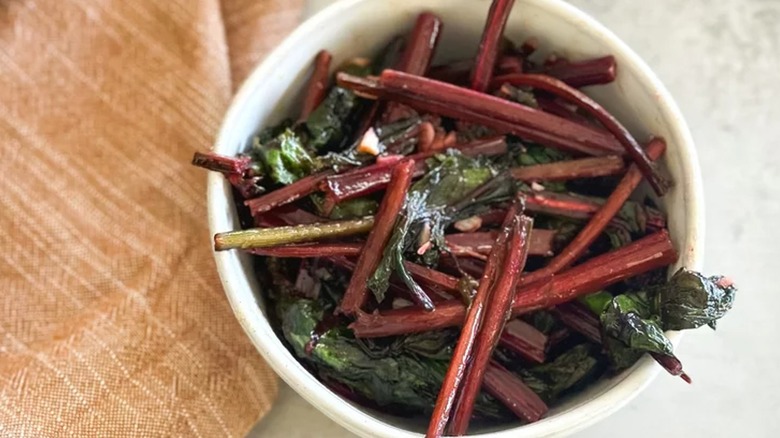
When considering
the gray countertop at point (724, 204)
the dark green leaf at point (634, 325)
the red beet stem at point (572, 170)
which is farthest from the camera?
the gray countertop at point (724, 204)

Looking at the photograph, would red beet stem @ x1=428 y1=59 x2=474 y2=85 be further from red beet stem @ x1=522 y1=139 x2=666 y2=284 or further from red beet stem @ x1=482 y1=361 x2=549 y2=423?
red beet stem @ x1=482 y1=361 x2=549 y2=423

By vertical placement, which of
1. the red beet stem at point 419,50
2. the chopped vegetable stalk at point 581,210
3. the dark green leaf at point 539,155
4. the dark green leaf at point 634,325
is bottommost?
the dark green leaf at point 634,325

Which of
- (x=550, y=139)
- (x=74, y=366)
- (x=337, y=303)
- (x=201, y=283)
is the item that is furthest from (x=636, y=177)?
(x=74, y=366)

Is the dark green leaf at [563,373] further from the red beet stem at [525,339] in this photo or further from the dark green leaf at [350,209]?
the dark green leaf at [350,209]

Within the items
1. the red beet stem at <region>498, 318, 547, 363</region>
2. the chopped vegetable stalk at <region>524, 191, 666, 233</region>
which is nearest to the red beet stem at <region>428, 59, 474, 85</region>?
the chopped vegetable stalk at <region>524, 191, 666, 233</region>

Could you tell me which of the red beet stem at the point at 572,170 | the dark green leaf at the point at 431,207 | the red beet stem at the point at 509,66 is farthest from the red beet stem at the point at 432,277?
the red beet stem at the point at 509,66

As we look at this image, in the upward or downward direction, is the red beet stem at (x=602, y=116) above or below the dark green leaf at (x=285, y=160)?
above
